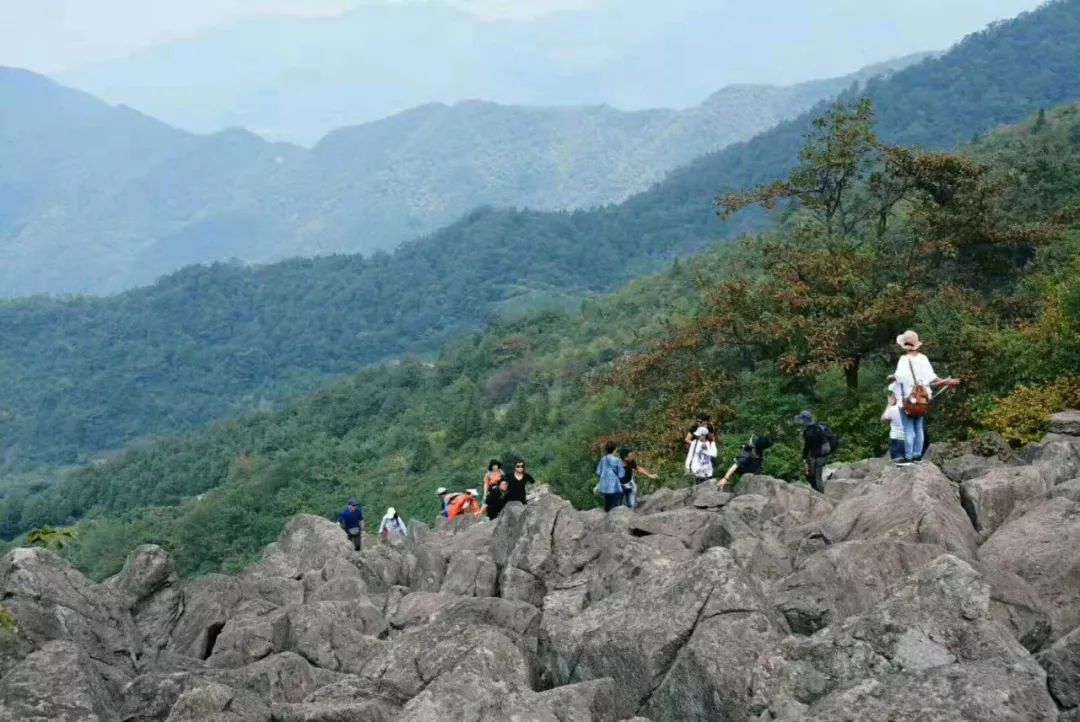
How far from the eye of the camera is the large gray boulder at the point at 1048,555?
10.6m

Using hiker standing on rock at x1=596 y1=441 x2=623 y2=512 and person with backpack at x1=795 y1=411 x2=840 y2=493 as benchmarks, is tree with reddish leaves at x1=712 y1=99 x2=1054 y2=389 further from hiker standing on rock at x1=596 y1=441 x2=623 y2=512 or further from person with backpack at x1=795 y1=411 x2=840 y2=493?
person with backpack at x1=795 y1=411 x2=840 y2=493

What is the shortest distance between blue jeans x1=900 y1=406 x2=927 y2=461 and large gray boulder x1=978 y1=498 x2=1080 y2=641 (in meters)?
3.77

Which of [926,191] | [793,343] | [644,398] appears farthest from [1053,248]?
[644,398]

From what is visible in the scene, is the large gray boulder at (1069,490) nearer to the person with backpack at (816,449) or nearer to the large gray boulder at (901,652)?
the large gray boulder at (901,652)

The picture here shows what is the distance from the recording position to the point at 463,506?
2742 centimetres

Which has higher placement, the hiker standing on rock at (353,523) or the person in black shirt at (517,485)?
the person in black shirt at (517,485)

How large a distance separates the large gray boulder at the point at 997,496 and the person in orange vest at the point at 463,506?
14819mm

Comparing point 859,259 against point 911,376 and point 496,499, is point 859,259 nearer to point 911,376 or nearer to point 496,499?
point 496,499

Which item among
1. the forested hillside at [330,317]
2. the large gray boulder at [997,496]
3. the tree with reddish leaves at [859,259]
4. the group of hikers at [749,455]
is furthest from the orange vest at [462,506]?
the forested hillside at [330,317]

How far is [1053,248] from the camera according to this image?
93.1 feet

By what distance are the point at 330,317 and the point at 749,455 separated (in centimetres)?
17194

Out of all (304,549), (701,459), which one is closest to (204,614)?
(304,549)

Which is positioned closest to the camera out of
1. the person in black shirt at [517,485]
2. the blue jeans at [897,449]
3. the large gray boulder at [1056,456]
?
the large gray boulder at [1056,456]

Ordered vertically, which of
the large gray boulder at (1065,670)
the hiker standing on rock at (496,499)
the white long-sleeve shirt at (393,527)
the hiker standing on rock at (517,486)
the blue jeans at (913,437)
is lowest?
the white long-sleeve shirt at (393,527)
